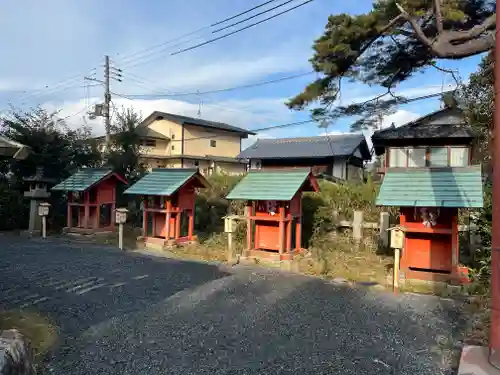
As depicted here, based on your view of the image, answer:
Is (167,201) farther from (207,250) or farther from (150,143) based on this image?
(150,143)

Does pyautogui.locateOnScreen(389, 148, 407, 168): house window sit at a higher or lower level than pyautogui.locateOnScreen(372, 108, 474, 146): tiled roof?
lower

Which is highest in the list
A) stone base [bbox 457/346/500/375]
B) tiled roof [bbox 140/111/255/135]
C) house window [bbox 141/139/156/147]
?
tiled roof [bbox 140/111/255/135]

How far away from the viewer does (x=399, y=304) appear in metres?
6.58

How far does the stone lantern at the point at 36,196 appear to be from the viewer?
14.2m

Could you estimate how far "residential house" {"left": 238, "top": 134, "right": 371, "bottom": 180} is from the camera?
2441 cm

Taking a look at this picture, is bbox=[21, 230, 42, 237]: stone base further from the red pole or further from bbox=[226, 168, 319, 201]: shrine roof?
the red pole

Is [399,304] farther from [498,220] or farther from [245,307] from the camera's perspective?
[498,220]

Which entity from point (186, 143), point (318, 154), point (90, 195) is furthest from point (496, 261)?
point (186, 143)

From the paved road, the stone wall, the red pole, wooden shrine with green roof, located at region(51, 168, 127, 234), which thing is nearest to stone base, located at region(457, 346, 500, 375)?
the red pole

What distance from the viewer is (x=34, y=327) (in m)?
5.23

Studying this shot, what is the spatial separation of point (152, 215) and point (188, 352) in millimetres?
8575

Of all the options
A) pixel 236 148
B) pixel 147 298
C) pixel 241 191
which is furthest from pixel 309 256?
pixel 236 148

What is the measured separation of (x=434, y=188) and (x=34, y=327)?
7.46m

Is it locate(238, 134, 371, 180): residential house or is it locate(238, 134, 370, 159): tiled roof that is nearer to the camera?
locate(238, 134, 371, 180): residential house
